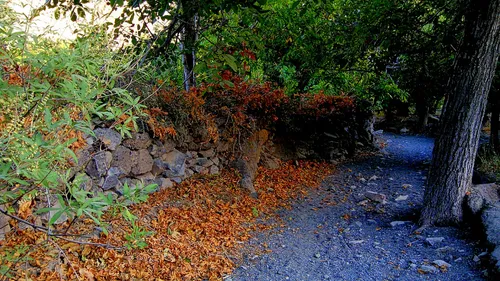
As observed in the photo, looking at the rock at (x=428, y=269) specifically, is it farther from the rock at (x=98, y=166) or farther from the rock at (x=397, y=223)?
the rock at (x=98, y=166)

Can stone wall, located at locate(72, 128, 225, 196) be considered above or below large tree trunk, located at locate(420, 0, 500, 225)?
below

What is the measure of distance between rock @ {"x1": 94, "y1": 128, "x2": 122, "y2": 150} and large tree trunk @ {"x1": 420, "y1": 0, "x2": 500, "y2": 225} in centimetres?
386

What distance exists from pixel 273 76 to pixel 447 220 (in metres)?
5.30

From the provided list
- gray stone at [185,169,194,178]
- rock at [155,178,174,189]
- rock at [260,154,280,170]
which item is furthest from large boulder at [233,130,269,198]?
rock at [155,178,174,189]

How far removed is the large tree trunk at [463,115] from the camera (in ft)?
12.5

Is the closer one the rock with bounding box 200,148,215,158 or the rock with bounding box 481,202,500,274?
the rock with bounding box 481,202,500,274

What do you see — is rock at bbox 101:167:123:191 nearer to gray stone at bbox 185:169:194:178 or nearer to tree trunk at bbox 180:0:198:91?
gray stone at bbox 185:169:194:178

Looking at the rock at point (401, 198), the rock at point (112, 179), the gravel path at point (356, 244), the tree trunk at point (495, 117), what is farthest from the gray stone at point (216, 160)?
the tree trunk at point (495, 117)

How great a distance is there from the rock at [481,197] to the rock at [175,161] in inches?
150

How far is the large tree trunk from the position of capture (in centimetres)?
381

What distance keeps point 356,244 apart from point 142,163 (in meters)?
2.87

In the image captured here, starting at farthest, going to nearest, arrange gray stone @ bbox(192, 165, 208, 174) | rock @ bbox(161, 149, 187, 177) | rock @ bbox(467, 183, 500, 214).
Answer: gray stone @ bbox(192, 165, 208, 174)
rock @ bbox(161, 149, 187, 177)
rock @ bbox(467, 183, 500, 214)

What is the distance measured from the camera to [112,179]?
4.00 metres

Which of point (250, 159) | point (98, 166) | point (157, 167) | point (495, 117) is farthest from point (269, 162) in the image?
point (495, 117)
